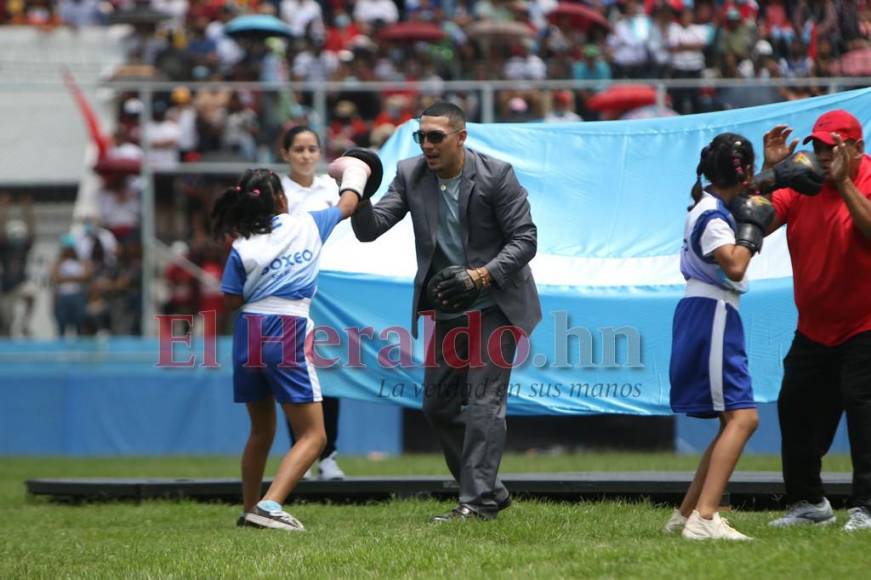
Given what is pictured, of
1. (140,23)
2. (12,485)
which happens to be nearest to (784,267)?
(12,485)

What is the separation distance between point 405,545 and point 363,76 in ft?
41.8

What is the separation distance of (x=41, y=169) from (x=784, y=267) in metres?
11.7

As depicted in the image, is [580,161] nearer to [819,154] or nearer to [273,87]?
[819,154]

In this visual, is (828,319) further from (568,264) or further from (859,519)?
(568,264)

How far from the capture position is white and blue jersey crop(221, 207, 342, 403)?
7527 millimetres

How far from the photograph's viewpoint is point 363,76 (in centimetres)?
1852

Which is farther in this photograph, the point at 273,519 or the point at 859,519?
the point at 273,519

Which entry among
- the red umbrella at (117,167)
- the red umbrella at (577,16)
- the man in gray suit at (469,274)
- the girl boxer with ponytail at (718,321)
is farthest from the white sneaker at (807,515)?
the red umbrella at (117,167)

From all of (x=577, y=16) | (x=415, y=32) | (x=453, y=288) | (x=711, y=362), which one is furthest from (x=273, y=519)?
(x=415, y=32)

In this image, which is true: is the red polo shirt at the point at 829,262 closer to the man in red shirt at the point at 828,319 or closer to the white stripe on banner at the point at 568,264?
the man in red shirt at the point at 828,319

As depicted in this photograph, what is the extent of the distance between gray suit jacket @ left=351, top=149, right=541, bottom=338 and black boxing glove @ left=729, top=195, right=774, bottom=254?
129 centimetres

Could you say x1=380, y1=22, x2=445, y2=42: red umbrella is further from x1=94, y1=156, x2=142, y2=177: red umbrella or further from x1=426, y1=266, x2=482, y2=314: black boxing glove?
x1=426, y1=266, x2=482, y2=314: black boxing glove

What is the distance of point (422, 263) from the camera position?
298 inches

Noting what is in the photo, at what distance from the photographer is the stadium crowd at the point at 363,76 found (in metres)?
15.0
